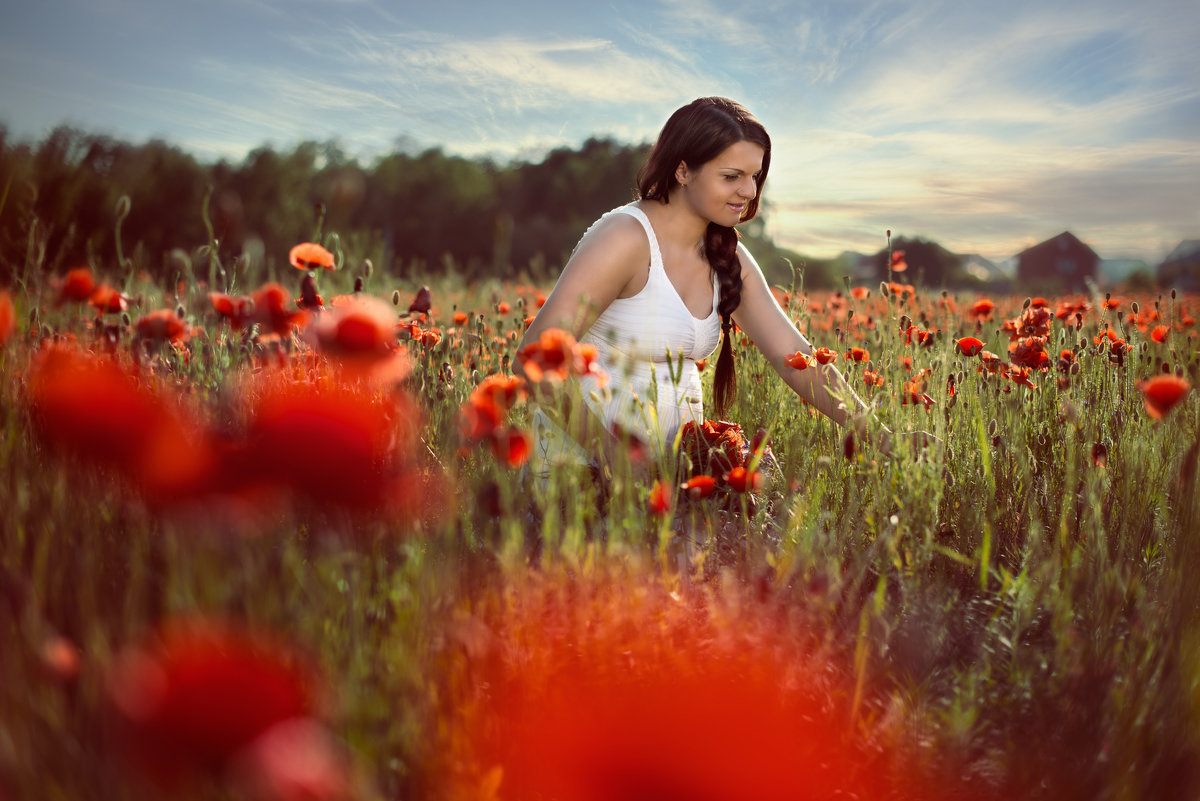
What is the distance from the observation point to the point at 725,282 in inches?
122

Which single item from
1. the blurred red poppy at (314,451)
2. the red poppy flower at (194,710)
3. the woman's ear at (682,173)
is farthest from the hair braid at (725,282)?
the red poppy flower at (194,710)

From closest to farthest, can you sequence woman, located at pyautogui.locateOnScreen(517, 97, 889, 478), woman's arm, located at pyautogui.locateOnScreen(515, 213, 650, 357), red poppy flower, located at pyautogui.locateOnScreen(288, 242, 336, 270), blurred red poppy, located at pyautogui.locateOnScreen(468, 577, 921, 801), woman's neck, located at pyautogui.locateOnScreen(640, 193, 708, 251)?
blurred red poppy, located at pyautogui.locateOnScreen(468, 577, 921, 801) < red poppy flower, located at pyautogui.locateOnScreen(288, 242, 336, 270) < woman's arm, located at pyautogui.locateOnScreen(515, 213, 650, 357) < woman, located at pyautogui.locateOnScreen(517, 97, 889, 478) < woman's neck, located at pyautogui.locateOnScreen(640, 193, 708, 251)

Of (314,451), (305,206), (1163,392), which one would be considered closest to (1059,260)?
(305,206)

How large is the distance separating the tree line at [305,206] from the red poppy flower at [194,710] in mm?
1490

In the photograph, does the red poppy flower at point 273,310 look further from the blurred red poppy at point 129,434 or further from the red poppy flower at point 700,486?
the red poppy flower at point 700,486

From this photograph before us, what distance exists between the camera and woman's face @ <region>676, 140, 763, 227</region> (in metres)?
2.83

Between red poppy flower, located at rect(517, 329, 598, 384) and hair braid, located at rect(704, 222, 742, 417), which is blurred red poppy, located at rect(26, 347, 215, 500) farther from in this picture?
hair braid, located at rect(704, 222, 742, 417)

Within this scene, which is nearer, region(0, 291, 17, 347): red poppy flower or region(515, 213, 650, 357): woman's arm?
region(0, 291, 17, 347): red poppy flower

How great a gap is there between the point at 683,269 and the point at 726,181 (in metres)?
0.36

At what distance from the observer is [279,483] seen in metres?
1.03

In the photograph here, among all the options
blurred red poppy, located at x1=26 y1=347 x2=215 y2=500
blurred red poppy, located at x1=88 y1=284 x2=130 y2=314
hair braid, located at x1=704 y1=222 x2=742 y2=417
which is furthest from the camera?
hair braid, located at x1=704 y1=222 x2=742 y2=417

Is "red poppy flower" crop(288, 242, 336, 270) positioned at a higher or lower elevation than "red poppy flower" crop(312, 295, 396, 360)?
higher

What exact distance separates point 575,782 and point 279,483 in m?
0.57

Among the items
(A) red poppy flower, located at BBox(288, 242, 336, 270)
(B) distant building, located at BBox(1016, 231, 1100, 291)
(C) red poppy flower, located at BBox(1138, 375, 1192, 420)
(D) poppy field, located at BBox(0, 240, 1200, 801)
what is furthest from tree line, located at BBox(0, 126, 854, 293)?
(B) distant building, located at BBox(1016, 231, 1100, 291)
